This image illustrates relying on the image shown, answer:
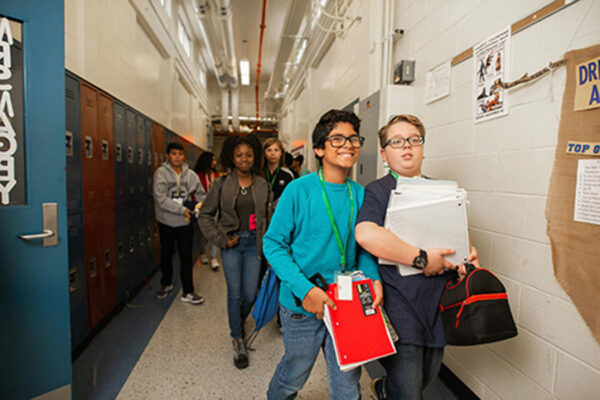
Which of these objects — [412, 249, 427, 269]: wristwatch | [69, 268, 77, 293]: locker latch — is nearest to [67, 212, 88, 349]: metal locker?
[69, 268, 77, 293]: locker latch

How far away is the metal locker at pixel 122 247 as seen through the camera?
262 cm

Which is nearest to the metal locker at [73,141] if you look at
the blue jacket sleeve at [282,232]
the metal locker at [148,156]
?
the metal locker at [148,156]

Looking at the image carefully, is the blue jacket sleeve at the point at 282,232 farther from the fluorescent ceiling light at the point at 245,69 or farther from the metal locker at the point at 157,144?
the fluorescent ceiling light at the point at 245,69

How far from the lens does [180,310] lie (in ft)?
8.66

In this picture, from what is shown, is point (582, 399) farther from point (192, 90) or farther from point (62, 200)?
point (192, 90)

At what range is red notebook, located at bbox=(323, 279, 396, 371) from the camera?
90 cm

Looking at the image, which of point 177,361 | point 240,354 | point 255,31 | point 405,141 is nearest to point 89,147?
point 177,361

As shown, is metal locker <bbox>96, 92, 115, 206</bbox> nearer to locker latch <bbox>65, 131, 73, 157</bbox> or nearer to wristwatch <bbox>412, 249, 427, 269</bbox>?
locker latch <bbox>65, 131, 73, 157</bbox>

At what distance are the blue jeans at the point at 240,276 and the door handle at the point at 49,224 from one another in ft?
2.91

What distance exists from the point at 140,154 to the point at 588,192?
3.58m

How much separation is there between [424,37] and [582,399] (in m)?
2.07

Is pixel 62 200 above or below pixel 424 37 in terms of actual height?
below

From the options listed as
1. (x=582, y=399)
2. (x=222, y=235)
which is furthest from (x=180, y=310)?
(x=582, y=399)

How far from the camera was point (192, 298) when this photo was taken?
2771 mm
